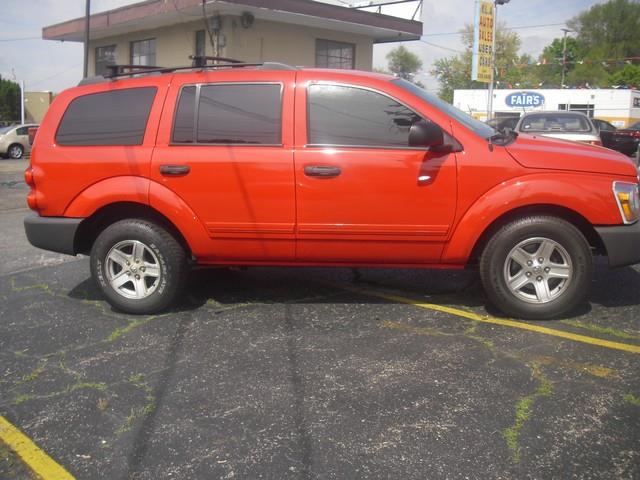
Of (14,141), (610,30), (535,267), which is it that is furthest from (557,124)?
(610,30)

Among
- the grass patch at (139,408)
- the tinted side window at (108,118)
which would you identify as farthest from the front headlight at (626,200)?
the tinted side window at (108,118)

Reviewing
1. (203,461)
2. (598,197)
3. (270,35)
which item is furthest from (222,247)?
(270,35)

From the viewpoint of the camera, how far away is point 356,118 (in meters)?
4.50

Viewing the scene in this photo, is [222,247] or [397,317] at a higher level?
[222,247]

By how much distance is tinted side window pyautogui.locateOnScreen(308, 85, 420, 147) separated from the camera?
4469mm

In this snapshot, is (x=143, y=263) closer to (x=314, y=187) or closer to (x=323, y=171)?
(x=314, y=187)

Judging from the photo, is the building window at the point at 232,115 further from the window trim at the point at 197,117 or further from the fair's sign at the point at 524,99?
the fair's sign at the point at 524,99

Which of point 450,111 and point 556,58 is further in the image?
point 556,58

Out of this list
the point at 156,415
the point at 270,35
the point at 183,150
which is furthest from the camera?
the point at 270,35

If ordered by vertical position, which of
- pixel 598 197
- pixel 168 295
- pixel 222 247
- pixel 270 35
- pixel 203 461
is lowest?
pixel 203 461

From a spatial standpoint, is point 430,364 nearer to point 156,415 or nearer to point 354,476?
point 354,476

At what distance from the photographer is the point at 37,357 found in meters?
4.08

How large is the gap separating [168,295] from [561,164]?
309 cm

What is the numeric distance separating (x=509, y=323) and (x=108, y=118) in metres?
3.46
